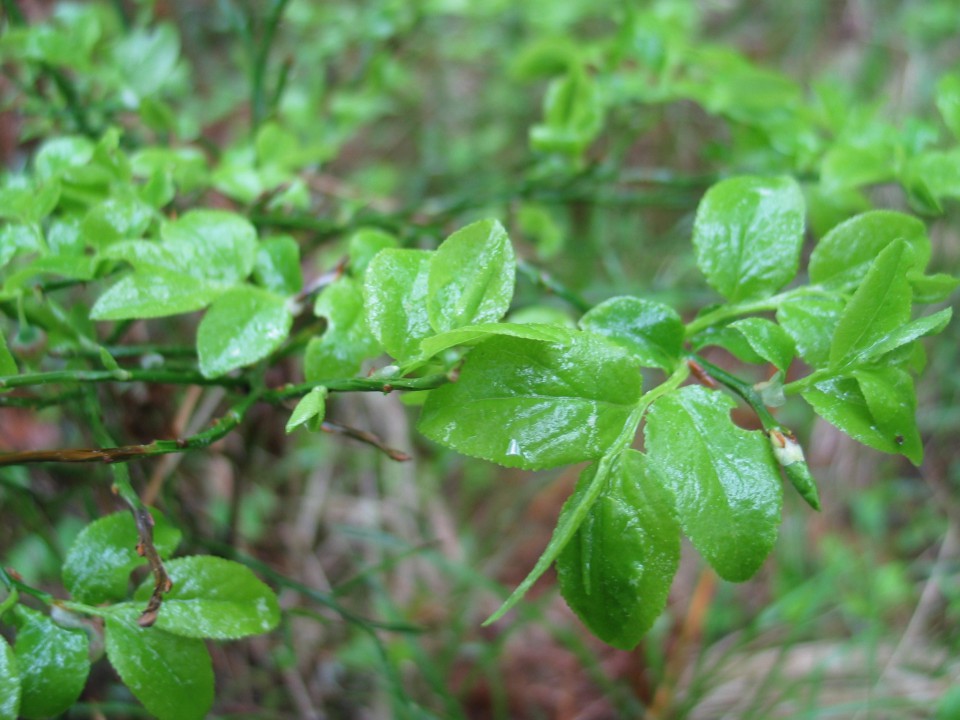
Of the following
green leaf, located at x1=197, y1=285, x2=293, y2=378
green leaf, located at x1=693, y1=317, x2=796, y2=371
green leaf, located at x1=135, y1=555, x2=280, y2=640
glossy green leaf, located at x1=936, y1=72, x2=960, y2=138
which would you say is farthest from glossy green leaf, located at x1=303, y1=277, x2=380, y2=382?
glossy green leaf, located at x1=936, y1=72, x2=960, y2=138

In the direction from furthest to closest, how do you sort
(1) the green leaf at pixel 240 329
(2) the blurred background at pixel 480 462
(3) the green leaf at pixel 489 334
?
(2) the blurred background at pixel 480 462 → (1) the green leaf at pixel 240 329 → (3) the green leaf at pixel 489 334

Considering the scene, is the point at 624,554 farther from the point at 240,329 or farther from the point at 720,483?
the point at 240,329

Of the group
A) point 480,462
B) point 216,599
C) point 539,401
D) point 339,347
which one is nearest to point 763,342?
point 539,401

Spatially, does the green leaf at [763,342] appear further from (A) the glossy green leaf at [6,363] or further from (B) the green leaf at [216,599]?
(A) the glossy green leaf at [6,363]

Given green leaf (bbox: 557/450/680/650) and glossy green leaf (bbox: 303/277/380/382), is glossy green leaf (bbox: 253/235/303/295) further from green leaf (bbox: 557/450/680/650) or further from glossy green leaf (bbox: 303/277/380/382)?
green leaf (bbox: 557/450/680/650)

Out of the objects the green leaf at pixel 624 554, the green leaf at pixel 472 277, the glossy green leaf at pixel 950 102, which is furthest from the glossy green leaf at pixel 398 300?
the glossy green leaf at pixel 950 102
